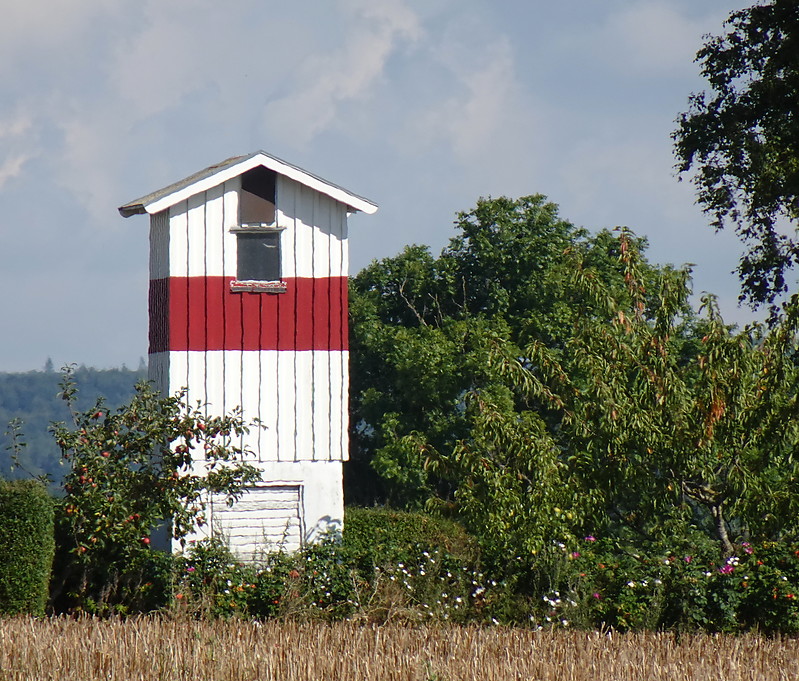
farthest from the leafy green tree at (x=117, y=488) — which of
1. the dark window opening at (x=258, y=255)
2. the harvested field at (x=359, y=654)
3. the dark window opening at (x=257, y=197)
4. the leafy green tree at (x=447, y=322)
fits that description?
the leafy green tree at (x=447, y=322)

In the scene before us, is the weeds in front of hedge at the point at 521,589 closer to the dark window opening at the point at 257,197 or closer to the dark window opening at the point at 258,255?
the dark window opening at the point at 258,255

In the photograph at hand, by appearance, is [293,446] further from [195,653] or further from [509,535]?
[195,653]

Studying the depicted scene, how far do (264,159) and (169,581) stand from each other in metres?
8.97

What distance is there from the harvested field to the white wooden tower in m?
8.24

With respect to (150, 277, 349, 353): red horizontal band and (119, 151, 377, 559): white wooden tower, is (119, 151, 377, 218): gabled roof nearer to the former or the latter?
(119, 151, 377, 559): white wooden tower

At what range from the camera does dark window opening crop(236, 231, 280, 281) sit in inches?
824

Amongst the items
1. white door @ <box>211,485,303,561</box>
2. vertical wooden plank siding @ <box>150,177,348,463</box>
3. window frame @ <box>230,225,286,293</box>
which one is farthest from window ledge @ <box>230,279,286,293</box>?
white door @ <box>211,485,303,561</box>

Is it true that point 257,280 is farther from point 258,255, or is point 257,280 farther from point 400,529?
point 400,529

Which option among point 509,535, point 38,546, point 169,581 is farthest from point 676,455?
point 38,546

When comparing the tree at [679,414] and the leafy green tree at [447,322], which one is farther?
the leafy green tree at [447,322]

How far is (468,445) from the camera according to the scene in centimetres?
1548

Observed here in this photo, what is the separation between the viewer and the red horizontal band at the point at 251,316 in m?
20.6

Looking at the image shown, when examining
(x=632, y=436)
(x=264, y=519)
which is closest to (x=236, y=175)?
(x=264, y=519)

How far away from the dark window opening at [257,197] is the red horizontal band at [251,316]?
1.28 metres
